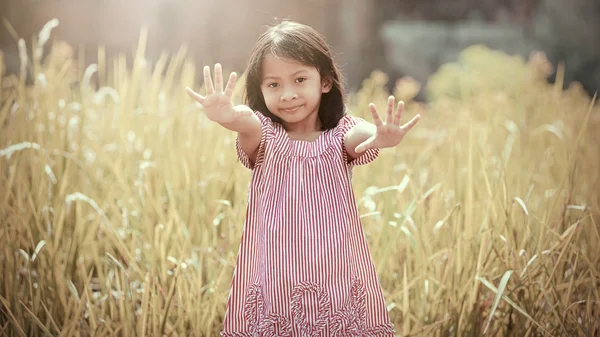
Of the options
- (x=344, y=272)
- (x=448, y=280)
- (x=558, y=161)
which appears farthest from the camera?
(x=558, y=161)

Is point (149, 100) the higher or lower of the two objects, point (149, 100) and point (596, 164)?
the higher

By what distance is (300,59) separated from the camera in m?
1.16

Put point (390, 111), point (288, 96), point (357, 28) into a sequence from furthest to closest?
1. point (357, 28)
2. point (288, 96)
3. point (390, 111)

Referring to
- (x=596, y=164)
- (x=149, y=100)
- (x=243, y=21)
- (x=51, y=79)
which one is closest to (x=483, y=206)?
(x=596, y=164)

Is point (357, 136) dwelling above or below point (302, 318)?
above

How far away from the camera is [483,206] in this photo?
→ 1775 mm

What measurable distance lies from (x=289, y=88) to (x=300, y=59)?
0.18 feet

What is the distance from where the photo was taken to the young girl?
1.12m

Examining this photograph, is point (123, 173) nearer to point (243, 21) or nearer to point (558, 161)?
point (558, 161)

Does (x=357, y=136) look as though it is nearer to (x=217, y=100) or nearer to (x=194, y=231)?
(x=217, y=100)

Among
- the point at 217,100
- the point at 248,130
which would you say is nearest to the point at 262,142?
the point at 248,130

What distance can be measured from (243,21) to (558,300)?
3.36 m

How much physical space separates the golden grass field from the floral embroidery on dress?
243 mm

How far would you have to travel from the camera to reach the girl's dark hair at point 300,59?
3.82 ft
